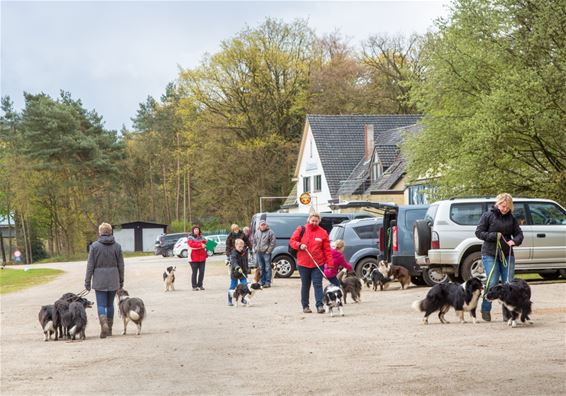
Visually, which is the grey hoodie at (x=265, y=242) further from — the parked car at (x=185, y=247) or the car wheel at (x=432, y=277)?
the parked car at (x=185, y=247)

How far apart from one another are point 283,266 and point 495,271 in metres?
19.4

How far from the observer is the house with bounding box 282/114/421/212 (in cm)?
7081

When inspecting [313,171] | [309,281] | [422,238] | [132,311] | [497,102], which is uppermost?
[313,171]

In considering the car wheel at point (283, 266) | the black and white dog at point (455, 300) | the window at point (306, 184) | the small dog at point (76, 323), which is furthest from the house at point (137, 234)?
Result: the black and white dog at point (455, 300)

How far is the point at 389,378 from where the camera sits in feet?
33.6

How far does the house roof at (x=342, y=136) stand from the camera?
7106 cm

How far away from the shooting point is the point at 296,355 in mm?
12508

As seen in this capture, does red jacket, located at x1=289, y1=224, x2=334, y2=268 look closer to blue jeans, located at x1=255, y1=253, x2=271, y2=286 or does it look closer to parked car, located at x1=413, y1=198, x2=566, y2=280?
parked car, located at x1=413, y1=198, x2=566, y2=280

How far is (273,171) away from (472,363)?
66243 millimetres

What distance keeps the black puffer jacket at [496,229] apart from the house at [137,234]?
82061 mm

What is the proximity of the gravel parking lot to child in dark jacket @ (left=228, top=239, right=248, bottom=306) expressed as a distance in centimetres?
226

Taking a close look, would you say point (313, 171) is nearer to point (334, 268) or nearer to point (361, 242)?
point (361, 242)

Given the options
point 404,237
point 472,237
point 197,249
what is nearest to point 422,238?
Answer: point 472,237

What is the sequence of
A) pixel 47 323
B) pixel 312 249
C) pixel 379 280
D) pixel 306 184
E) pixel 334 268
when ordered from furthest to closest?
pixel 306 184
pixel 379 280
pixel 334 268
pixel 312 249
pixel 47 323
